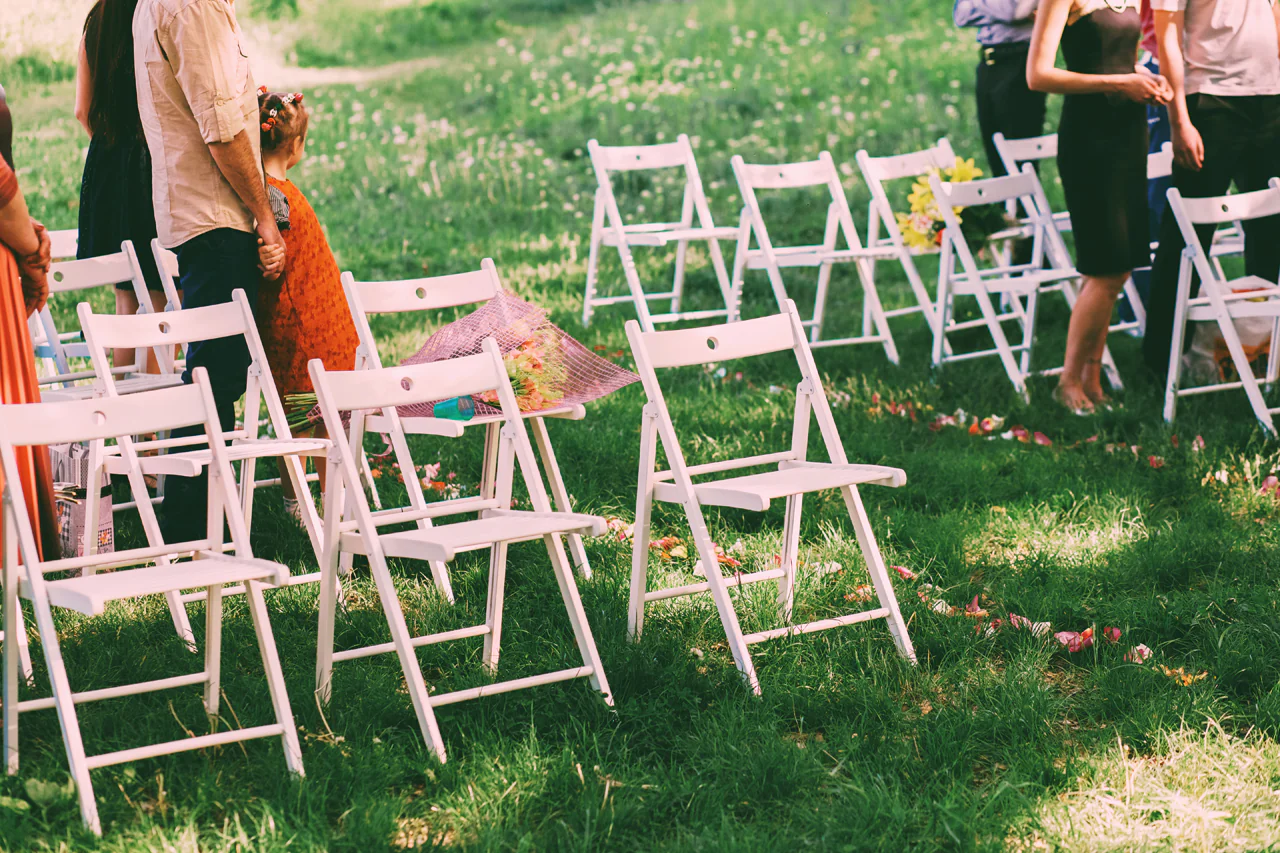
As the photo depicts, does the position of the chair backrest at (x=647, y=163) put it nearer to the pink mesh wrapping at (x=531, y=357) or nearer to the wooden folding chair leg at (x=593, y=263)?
the wooden folding chair leg at (x=593, y=263)

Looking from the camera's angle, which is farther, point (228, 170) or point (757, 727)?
point (228, 170)

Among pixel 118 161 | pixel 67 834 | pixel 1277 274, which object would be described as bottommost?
pixel 1277 274

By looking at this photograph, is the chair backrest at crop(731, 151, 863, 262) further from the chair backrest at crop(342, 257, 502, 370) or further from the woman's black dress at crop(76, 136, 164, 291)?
the woman's black dress at crop(76, 136, 164, 291)

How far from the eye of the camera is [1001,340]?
642cm

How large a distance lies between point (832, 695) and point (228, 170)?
247 centimetres

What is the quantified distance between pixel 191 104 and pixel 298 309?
2.79 feet

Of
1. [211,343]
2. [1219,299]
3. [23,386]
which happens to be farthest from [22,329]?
[1219,299]

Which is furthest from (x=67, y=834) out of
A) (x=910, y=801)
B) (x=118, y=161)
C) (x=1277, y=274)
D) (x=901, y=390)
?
(x=1277, y=274)

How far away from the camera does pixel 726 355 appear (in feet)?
12.5

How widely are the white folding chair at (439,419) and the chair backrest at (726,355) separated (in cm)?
54

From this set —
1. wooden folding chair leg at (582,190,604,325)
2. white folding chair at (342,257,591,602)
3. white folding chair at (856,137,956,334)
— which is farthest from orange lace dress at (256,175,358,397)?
white folding chair at (856,137,956,334)

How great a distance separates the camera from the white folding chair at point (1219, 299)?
5512 mm

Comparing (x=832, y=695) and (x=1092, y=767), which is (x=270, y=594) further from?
(x=1092, y=767)

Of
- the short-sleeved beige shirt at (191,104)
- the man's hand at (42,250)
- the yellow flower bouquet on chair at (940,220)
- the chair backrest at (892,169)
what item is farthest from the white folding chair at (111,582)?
the chair backrest at (892,169)
